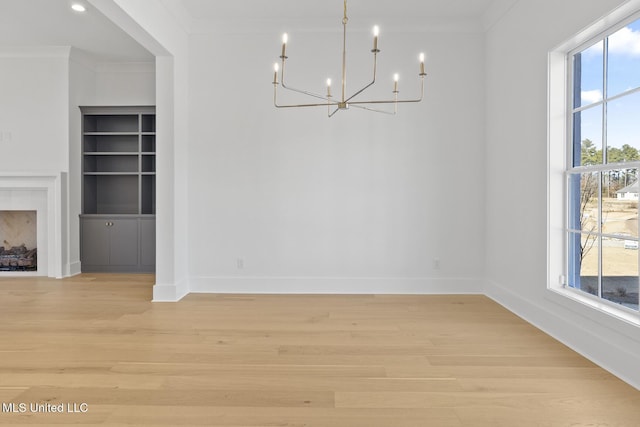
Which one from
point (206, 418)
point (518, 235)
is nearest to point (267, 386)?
point (206, 418)

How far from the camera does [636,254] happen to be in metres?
2.51

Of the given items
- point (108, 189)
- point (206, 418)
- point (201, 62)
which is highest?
point (201, 62)

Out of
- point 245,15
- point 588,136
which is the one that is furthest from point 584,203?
point 245,15

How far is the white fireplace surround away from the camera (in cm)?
562

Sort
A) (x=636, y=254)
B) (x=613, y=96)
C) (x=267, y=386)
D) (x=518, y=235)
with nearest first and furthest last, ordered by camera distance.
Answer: (x=267, y=386)
(x=636, y=254)
(x=613, y=96)
(x=518, y=235)

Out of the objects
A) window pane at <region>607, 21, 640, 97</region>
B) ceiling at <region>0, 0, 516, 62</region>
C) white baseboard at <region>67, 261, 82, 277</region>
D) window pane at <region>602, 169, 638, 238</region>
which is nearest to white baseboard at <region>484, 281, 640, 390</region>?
window pane at <region>602, 169, 638, 238</region>

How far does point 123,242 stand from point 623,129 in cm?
582

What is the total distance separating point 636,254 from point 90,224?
6202mm

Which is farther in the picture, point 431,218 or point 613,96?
point 431,218

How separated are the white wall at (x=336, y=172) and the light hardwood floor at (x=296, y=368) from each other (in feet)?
2.17

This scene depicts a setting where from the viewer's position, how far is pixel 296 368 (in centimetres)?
260

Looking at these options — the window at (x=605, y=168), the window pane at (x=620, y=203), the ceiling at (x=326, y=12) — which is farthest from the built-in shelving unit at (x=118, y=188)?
the window pane at (x=620, y=203)

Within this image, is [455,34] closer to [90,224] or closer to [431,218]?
[431,218]

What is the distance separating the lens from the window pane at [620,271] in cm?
255
